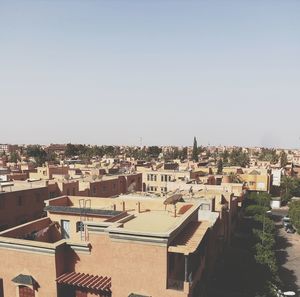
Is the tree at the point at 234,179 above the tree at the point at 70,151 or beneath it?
beneath

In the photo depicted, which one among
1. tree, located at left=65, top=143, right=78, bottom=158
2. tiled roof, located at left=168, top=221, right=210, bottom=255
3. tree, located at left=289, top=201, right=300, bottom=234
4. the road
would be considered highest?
tree, located at left=65, top=143, right=78, bottom=158

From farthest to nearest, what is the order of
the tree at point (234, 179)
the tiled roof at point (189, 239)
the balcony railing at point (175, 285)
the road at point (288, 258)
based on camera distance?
1. the tree at point (234, 179)
2. the road at point (288, 258)
3. the balcony railing at point (175, 285)
4. the tiled roof at point (189, 239)

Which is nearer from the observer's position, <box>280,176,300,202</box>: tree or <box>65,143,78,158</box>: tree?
<box>280,176,300,202</box>: tree

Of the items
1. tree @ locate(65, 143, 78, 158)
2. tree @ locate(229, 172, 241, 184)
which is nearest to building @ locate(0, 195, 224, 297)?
tree @ locate(229, 172, 241, 184)

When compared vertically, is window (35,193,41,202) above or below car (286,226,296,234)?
above

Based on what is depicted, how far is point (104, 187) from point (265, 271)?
29064 millimetres

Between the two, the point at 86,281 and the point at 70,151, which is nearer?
the point at 86,281

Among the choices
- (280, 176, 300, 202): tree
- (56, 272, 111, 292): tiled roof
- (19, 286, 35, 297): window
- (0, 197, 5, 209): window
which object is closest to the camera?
(56, 272, 111, 292): tiled roof

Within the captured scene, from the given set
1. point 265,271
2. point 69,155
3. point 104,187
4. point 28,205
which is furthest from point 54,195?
point 69,155

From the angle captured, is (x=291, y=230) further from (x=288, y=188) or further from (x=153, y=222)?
(x=153, y=222)

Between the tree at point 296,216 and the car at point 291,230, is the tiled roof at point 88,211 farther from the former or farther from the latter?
the car at point 291,230

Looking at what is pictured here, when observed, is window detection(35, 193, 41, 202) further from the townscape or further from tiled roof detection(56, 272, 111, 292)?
tiled roof detection(56, 272, 111, 292)

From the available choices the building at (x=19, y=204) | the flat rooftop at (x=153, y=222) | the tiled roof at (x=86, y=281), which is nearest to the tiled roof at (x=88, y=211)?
the flat rooftop at (x=153, y=222)

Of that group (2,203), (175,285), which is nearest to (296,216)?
(175,285)
